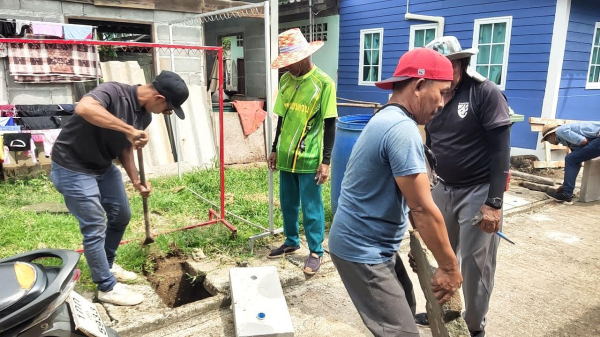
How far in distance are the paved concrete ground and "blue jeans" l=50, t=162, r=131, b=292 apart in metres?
0.61

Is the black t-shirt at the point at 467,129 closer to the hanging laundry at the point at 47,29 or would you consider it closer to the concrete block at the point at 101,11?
the hanging laundry at the point at 47,29

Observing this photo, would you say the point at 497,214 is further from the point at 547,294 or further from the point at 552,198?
the point at 552,198

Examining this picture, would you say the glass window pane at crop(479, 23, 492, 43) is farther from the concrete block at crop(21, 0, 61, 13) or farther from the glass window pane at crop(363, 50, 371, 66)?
the concrete block at crop(21, 0, 61, 13)

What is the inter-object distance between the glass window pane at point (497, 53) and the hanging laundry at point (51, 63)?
291 inches

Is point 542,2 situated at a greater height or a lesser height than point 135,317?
greater

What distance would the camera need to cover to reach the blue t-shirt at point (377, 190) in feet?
5.52

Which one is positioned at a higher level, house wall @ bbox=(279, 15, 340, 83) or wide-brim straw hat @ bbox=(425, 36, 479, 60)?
house wall @ bbox=(279, 15, 340, 83)

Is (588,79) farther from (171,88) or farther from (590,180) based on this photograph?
(171,88)

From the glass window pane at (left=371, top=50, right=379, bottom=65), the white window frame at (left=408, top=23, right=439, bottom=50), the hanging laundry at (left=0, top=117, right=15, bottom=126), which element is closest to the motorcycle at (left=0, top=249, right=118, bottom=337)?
the hanging laundry at (left=0, top=117, right=15, bottom=126)

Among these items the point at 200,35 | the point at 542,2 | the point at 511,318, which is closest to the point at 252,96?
the point at 200,35

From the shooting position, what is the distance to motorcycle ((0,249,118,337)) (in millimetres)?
1579

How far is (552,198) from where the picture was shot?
6.50 metres

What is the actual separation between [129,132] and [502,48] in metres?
8.12

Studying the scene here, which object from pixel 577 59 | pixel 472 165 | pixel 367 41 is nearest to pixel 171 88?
pixel 472 165
